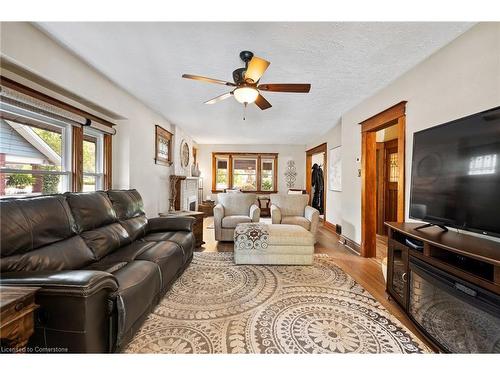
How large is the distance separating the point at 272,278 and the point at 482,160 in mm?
2157

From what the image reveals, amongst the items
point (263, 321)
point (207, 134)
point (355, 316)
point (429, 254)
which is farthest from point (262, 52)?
point (207, 134)

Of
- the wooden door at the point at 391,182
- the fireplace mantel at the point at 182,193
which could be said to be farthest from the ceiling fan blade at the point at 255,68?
the wooden door at the point at 391,182

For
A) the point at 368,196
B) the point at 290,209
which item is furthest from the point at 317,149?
the point at 368,196

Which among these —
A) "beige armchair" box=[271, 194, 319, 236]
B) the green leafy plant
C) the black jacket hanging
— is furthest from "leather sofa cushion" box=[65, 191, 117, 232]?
the black jacket hanging

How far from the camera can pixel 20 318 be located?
3.33 ft

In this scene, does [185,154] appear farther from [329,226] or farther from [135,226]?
[329,226]

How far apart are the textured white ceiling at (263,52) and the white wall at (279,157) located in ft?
13.5

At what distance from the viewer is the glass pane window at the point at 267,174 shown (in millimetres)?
7586

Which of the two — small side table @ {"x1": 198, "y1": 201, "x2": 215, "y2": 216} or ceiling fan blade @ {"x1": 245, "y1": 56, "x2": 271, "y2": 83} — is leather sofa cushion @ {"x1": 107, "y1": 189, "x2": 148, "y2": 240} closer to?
ceiling fan blade @ {"x1": 245, "y1": 56, "x2": 271, "y2": 83}

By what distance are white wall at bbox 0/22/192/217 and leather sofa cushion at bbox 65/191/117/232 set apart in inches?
42.4

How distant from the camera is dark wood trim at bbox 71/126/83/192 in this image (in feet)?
8.27

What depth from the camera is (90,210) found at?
6.66 feet

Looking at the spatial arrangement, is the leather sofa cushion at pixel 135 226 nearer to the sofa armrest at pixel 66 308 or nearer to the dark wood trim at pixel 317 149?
the sofa armrest at pixel 66 308

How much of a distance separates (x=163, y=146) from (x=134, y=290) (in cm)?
357
